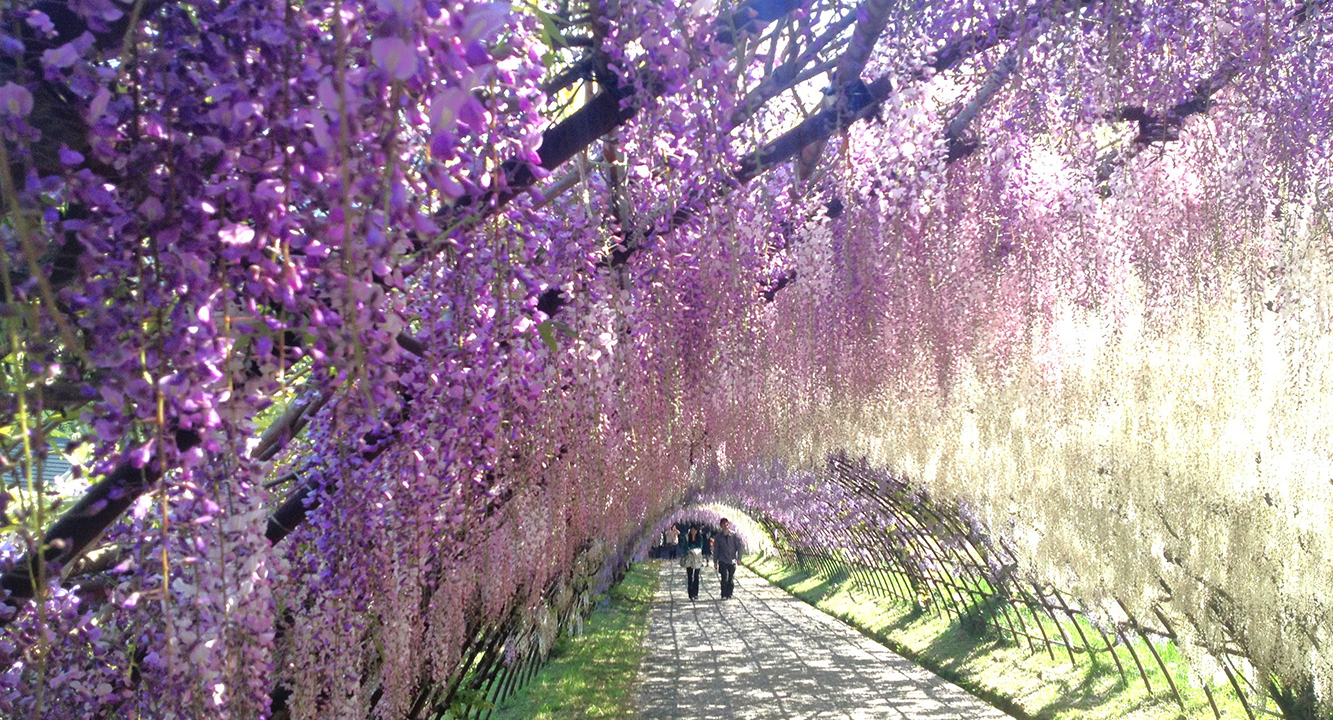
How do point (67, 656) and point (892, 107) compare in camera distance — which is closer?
point (67, 656)

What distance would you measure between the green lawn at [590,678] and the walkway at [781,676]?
0.25 meters

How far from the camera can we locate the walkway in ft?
34.8

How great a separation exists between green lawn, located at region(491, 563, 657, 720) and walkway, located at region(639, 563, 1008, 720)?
0.25 metres

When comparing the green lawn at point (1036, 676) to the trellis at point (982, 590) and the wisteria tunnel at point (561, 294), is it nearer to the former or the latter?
the trellis at point (982, 590)

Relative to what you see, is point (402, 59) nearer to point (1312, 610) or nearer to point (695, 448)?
point (695, 448)

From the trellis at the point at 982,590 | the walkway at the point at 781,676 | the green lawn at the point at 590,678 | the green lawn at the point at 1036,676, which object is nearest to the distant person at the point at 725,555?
the trellis at the point at 982,590

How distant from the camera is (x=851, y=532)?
2378 centimetres

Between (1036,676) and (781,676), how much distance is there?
2899mm

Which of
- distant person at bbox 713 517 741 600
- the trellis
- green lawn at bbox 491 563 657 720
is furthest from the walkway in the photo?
distant person at bbox 713 517 741 600

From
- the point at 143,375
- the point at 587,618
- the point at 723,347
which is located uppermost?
the point at 723,347

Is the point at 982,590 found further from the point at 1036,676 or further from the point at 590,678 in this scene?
the point at 590,678

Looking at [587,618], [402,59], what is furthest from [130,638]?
[587,618]

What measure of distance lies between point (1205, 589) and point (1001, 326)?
3.92m

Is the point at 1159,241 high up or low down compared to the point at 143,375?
up
